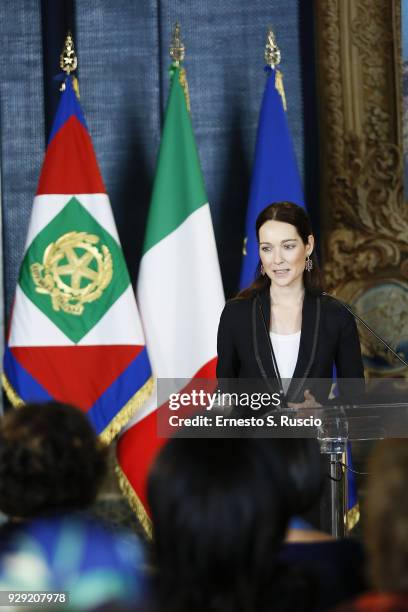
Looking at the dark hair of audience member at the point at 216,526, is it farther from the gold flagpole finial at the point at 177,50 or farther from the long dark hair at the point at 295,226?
the gold flagpole finial at the point at 177,50

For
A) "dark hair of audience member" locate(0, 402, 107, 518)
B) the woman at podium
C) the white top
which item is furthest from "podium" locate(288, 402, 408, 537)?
"dark hair of audience member" locate(0, 402, 107, 518)

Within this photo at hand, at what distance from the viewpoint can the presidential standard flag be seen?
14.6 ft

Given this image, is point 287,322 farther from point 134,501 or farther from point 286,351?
point 134,501

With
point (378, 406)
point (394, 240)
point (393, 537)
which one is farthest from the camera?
point (394, 240)

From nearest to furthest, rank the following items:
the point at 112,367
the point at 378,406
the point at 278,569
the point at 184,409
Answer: the point at 278,569, the point at 378,406, the point at 184,409, the point at 112,367

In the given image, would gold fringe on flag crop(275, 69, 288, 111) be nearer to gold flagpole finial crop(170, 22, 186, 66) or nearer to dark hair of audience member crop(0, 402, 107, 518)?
gold flagpole finial crop(170, 22, 186, 66)

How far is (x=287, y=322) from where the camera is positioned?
136 inches

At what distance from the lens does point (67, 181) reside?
4648 mm

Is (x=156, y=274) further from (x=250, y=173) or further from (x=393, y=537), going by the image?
(x=393, y=537)

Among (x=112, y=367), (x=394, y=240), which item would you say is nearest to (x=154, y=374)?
(x=112, y=367)

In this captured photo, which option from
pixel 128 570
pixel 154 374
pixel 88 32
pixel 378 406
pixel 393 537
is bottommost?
pixel 154 374

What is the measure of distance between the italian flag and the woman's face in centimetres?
108

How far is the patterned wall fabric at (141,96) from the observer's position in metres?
5.13

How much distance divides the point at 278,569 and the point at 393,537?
210 millimetres
